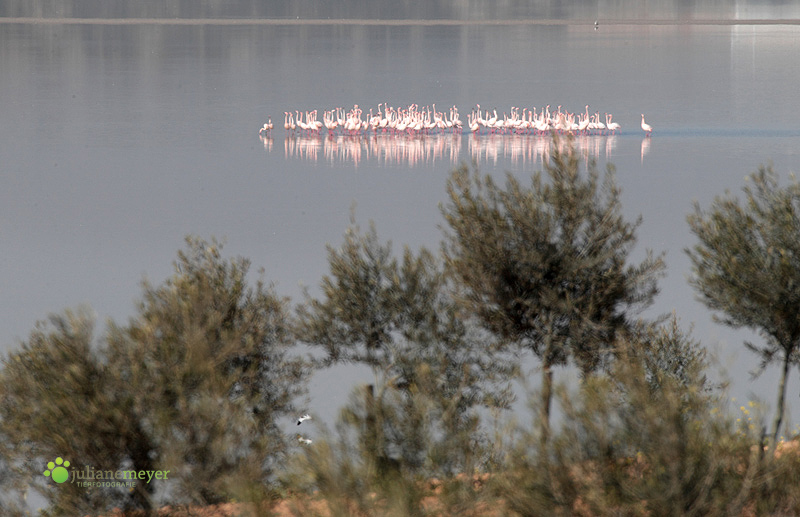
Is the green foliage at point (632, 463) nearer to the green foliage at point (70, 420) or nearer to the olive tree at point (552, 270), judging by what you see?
the green foliage at point (70, 420)

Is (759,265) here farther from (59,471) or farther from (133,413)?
(59,471)

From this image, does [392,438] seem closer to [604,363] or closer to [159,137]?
[604,363]

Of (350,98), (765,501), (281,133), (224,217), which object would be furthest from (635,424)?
(350,98)

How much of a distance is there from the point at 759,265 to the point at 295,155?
2743cm

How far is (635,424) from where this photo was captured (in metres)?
8.54

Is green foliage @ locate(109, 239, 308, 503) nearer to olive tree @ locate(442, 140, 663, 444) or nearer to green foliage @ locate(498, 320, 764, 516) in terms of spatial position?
green foliage @ locate(498, 320, 764, 516)

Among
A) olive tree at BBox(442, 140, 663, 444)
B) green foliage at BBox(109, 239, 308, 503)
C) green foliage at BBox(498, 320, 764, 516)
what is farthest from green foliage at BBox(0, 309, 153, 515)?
olive tree at BBox(442, 140, 663, 444)

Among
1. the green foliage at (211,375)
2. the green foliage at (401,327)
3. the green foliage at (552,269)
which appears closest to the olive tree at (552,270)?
the green foliage at (552,269)

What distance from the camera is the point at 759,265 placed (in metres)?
12.9

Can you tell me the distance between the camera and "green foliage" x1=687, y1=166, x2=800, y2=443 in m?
12.7

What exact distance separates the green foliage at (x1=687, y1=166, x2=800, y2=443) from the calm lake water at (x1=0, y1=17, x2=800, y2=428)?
1.30 meters

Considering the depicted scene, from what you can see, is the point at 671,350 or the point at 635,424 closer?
the point at 635,424

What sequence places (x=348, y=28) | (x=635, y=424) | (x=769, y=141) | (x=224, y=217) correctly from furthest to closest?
(x=348, y=28) < (x=769, y=141) < (x=224, y=217) < (x=635, y=424)

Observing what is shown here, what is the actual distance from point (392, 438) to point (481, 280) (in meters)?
4.94
